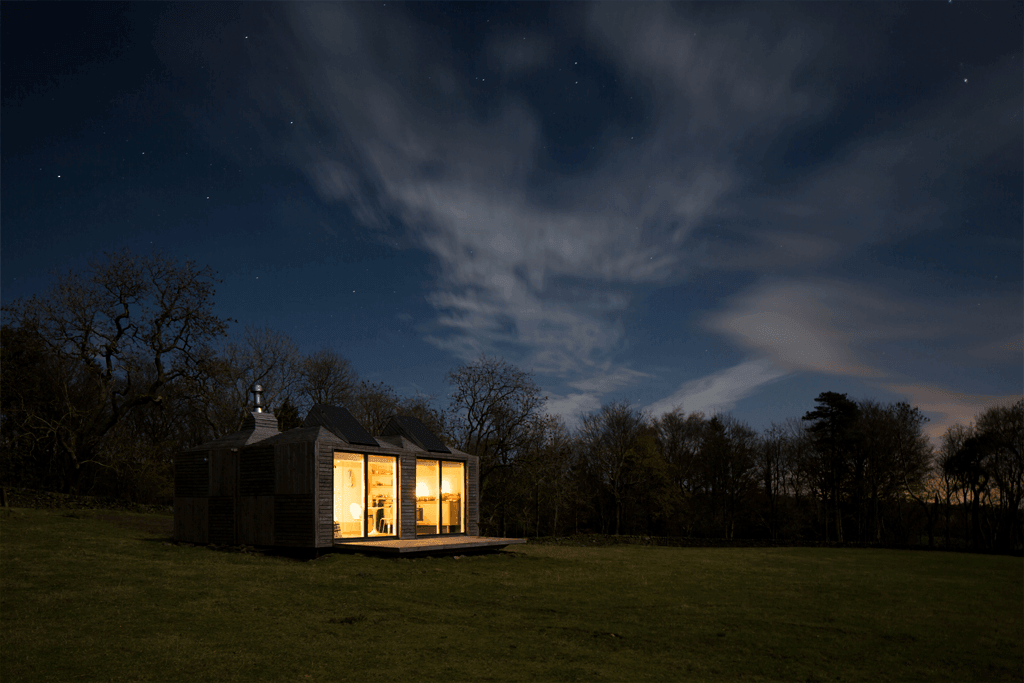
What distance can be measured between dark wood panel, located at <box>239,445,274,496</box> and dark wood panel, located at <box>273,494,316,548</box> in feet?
1.76

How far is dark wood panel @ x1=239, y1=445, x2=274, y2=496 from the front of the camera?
53.1 ft

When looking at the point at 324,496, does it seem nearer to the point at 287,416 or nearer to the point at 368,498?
the point at 368,498

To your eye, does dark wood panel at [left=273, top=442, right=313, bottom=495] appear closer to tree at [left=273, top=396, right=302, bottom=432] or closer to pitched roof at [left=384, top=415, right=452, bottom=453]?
pitched roof at [left=384, top=415, right=452, bottom=453]

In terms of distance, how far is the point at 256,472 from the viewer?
16.4 meters

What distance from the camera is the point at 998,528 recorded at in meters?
33.1

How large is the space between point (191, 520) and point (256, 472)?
9.37 ft

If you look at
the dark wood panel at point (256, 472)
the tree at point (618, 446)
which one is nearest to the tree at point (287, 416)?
the tree at point (618, 446)

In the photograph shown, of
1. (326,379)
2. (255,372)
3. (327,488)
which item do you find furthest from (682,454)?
(327,488)

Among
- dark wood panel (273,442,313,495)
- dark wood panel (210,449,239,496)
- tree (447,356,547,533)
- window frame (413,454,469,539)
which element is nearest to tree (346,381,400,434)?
tree (447,356,547,533)

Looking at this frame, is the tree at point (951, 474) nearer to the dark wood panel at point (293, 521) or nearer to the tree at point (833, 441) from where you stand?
the tree at point (833, 441)

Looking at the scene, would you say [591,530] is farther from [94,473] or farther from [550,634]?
[550,634]

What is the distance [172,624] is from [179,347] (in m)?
26.8

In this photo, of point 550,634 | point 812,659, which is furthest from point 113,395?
point 812,659

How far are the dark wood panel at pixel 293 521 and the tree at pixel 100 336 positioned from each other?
1746cm
